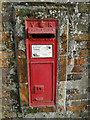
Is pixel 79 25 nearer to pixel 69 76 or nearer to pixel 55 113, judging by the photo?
pixel 69 76

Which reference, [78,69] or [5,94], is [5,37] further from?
[78,69]

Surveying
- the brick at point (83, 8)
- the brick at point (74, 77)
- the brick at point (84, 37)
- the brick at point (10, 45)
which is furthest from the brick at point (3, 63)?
the brick at point (83, 8)

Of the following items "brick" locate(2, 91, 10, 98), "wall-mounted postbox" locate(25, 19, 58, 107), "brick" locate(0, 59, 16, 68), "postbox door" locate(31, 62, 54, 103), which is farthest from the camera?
"brick" locate(2, 91, 10, 98)

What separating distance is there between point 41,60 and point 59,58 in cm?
25

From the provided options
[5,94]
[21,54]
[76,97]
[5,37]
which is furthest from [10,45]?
[76,97]

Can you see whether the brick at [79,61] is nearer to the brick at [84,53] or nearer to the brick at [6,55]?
the brick at [84,53]

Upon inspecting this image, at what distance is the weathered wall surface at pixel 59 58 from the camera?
130cm

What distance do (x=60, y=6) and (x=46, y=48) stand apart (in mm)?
567

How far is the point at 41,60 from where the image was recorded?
1.36 m

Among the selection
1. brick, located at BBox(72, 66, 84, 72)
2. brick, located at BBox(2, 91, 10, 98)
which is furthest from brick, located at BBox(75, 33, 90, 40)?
brick, located at BBox(2, 91, 10, 98)

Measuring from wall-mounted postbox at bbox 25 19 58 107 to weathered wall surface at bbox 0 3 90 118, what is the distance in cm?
7

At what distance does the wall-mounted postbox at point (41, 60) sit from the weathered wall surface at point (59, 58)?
7cm

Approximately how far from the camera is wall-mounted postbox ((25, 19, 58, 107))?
4.15 feet

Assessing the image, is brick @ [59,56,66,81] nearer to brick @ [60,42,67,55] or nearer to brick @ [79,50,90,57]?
brick @ [60,42,67,55]
